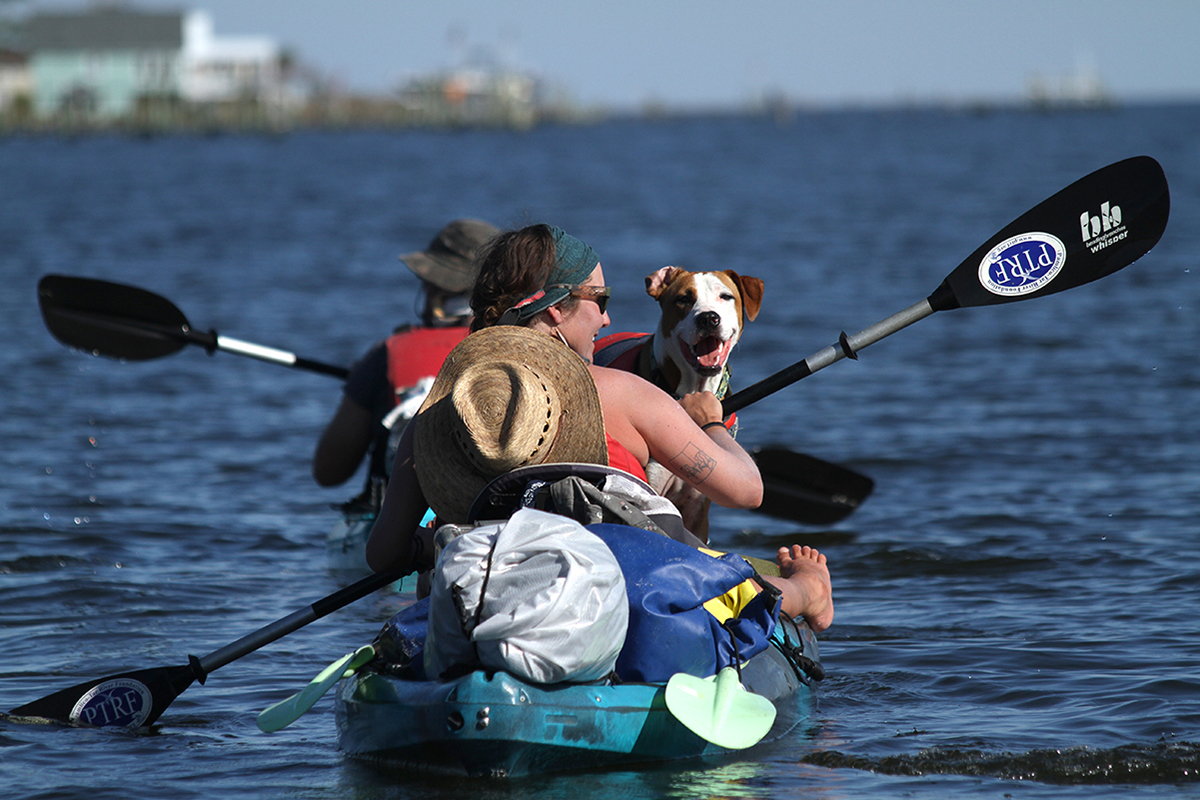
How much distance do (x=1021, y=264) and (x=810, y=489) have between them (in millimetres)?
1809

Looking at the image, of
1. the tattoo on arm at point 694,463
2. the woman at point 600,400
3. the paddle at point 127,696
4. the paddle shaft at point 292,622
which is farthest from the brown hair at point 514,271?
the paddle at point 127,696

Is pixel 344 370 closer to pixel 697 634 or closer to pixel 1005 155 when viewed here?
pixel 697 634

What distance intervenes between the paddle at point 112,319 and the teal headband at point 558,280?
3385mm

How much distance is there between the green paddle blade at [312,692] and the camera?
4.23 m

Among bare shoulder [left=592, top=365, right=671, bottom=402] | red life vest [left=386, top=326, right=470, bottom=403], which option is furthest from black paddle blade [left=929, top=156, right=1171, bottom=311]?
bare shoulder [left=592, top=365, right=671, bottom=402]

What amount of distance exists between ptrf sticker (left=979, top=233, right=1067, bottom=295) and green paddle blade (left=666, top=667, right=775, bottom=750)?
288 cm

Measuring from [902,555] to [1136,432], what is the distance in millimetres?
3754

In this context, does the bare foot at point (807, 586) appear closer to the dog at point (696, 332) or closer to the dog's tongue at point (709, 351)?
the dog at point (696, 332)

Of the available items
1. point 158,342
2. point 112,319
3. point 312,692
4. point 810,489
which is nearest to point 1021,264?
point 810,489

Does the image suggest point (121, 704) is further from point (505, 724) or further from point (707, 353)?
point (707, 353)

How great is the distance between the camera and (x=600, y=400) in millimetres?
4285

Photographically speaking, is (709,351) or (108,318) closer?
(709,351)

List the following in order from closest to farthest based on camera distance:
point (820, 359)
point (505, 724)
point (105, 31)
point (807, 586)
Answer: point (505, 724) → point (807, 586) → point (820, 359) → point (105, 31)

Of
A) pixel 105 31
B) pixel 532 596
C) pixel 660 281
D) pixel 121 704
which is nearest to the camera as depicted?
pixel 532 596
